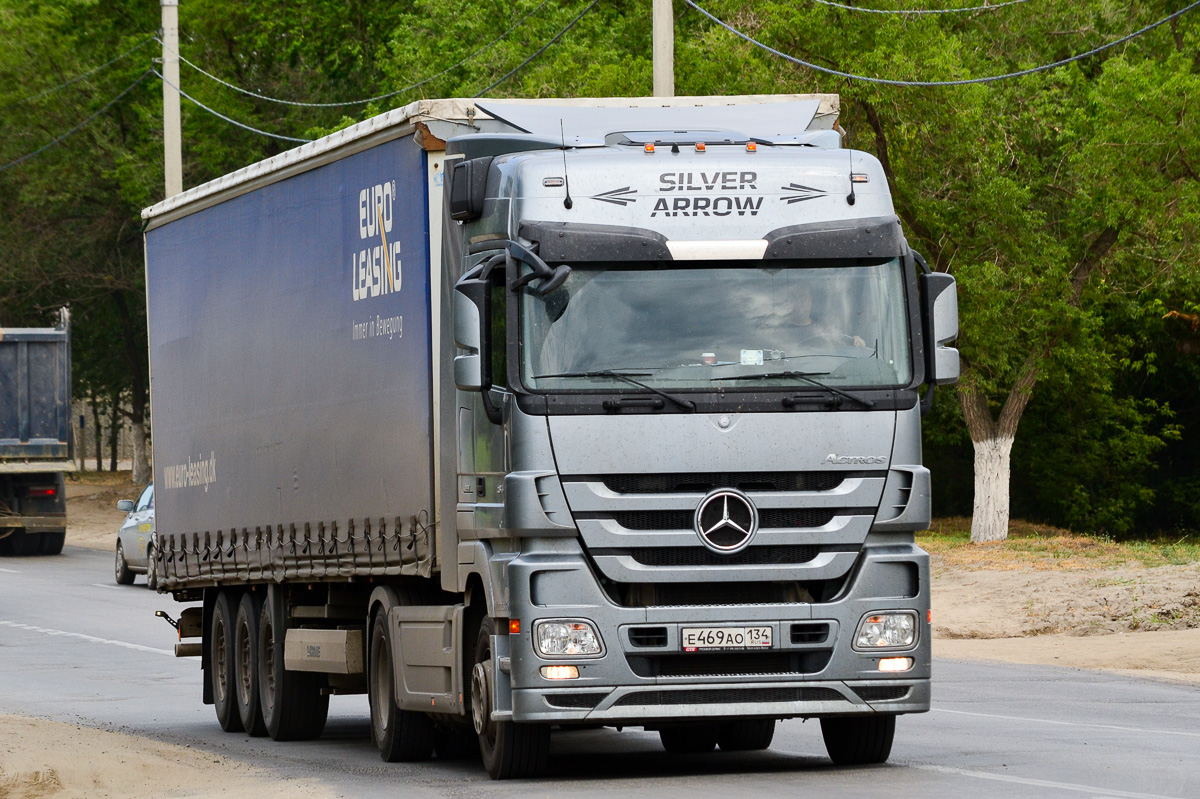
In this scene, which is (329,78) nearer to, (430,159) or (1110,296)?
(1110,296)

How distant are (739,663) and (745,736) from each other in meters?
2.73

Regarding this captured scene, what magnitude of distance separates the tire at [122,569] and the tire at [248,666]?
16.6 m

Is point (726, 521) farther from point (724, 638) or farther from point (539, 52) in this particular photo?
point (539, 52)

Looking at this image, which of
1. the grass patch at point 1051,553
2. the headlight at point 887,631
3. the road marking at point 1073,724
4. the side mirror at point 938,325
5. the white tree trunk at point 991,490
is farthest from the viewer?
the white tree trunk at point 991,490

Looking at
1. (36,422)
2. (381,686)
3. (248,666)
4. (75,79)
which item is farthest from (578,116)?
(75,79)

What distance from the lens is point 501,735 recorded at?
Answer: 35.3 ft

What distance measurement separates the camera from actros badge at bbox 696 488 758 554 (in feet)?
33.7

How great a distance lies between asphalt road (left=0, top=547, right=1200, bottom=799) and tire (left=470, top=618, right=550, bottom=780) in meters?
0.11

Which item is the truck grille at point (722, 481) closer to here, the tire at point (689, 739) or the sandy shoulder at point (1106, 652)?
the tire at point (689, 739)

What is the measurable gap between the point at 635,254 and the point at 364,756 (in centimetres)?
452

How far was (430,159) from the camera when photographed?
38.6ft

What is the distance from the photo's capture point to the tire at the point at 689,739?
515 inches

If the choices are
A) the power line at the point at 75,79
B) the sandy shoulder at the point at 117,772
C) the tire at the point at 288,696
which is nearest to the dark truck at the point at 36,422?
the power line at the point at 75,79

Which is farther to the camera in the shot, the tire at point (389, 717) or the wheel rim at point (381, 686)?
the wheel rim at point (381, 686)
